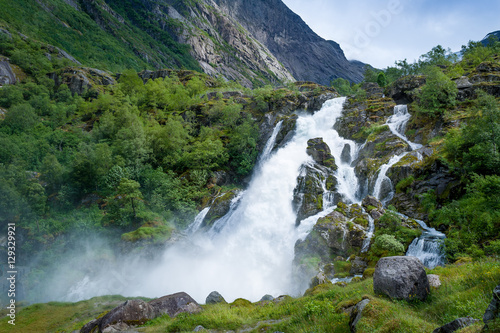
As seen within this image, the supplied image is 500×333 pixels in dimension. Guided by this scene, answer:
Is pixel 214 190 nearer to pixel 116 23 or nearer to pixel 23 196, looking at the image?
pixel 23 196

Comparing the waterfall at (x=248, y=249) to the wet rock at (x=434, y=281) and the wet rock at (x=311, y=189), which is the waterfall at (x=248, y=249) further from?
the wet rock at (x=434, y=281)

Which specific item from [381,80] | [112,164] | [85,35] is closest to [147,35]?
[85,35]

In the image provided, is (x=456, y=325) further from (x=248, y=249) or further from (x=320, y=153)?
(x=320, y=153)

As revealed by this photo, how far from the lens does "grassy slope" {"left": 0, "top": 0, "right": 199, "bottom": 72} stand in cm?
7769

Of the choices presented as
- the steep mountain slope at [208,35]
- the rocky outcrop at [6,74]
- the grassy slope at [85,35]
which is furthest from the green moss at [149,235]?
the steep mountain slope at [208,35]

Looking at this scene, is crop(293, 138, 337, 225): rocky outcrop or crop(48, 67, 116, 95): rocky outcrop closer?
crop(293, 138, 337, 225): rocky outcrop

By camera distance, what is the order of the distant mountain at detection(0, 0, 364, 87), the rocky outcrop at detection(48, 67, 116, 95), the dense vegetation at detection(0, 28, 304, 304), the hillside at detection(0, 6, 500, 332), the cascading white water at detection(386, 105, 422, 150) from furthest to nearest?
the distant mountain at detection(0, 0, 364, 87) → the rocky outcrop at detection(48, 67, 116, 95) → the cascading white water at detection(386, 105, 422, 150) → the dense vegetation at detection(0, 28, 304, 304) → the hillside at detection(0, 6, 500, 332)

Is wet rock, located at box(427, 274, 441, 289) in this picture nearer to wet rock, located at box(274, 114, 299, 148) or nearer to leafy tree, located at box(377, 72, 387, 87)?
wet rock, located at box(274, 114, 299, 148)

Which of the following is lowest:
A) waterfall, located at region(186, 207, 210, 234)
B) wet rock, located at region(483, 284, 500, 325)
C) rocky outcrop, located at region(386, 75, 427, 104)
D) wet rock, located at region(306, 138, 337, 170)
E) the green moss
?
wet rock, located at region(483, 284, 500, 325)

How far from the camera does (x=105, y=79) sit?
65750 mm

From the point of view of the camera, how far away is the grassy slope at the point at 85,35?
77688mm

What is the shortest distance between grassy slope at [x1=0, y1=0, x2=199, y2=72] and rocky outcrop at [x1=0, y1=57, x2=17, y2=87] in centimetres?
2693

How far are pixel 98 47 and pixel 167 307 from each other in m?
114

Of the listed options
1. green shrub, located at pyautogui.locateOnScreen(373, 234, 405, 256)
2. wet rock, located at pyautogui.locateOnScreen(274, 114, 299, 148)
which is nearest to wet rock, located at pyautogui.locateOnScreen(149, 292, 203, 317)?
green shrub, located at pyautogui.locateOnScreen(373, 234, 405, 256)
